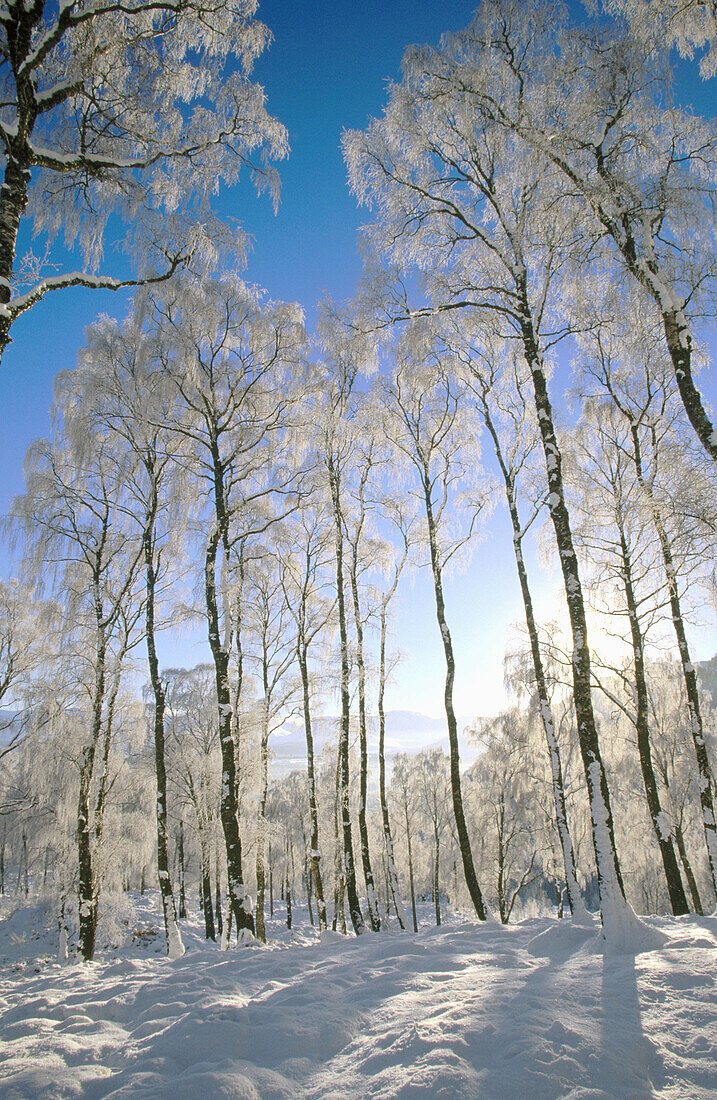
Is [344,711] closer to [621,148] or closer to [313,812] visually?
[313,812]

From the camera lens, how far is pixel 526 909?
48156mm

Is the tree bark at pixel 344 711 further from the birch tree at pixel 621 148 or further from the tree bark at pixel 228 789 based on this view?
the birch tree at pixel 621 148

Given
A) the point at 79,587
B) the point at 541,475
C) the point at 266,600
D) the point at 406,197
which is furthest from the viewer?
the point at 266,600

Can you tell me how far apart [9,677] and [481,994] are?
14457 mm

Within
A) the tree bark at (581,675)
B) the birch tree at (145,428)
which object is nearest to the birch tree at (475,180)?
the tree bark at (581,675)

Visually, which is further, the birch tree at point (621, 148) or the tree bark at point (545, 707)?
the tree bark at point (545, 707)

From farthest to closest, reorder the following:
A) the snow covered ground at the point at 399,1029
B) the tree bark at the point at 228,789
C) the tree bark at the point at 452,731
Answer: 1. the tree bark at the point at 452,731
2. the tree bark at the point at 228,789
3. the snow covered ground at the point at 399,1029

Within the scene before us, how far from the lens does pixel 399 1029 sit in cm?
324

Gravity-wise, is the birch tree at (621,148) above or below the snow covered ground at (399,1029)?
above

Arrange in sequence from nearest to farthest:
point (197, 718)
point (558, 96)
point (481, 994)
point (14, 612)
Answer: point (481, 994) → point (558, 96) → point (14, 612) → point (197, 718)

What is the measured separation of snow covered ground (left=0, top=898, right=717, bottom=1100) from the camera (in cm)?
255

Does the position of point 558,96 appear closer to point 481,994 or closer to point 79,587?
point 481,994

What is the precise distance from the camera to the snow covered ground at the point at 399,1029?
2555 mm

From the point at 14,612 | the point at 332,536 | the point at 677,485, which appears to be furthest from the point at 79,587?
the point at 677,485
